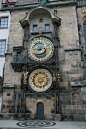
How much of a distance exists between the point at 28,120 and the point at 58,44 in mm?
7302

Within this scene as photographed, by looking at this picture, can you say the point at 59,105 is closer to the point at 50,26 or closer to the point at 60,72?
the point at 60,72

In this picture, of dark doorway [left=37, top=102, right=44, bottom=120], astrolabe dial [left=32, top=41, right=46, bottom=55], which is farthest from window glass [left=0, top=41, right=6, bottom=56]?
dark doorway [left=37, top=102, right=44, bottom=120]

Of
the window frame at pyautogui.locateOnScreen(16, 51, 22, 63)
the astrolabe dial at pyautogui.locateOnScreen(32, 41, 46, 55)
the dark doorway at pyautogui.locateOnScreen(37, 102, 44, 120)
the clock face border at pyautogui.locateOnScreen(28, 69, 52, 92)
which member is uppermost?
the astrolabe dial at pyautogui.locateOnScreen(32, 41, 46, 55)

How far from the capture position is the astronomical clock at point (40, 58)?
12.0 metres

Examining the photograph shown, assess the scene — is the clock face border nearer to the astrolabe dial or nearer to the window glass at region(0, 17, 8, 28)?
the astrolabe dial

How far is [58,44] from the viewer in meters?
13.0

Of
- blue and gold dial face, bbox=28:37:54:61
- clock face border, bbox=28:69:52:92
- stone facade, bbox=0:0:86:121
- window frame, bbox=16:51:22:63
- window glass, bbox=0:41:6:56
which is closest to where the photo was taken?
stone facade, bbox=0:0:86:121

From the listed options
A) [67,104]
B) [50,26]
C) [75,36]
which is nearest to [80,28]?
[75,36]

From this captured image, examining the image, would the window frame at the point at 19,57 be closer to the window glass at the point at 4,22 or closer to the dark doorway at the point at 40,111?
the window glass at the point at 4,22

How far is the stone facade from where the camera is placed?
11312 mm

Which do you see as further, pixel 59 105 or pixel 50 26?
pixel 50 26

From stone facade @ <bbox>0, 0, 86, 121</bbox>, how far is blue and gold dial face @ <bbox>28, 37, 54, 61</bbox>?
0.38 metres

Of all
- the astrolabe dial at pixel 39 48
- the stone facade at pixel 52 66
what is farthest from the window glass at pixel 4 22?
the astrolabe dial at pixel 39 48

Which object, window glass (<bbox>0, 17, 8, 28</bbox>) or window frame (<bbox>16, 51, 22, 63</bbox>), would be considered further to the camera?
window glass (<bbox>0, 17, 8, 28</bbox>)
